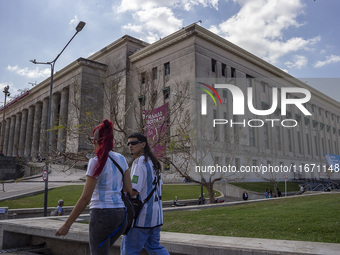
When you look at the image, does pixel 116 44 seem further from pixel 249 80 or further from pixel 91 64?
pixel 249 80

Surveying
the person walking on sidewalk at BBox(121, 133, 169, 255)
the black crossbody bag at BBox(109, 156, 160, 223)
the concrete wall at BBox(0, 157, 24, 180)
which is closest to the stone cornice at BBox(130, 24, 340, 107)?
the concrete wall at BBox(0, 157, 24, 180)

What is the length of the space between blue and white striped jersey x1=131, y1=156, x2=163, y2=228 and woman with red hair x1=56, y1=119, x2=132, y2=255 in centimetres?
35

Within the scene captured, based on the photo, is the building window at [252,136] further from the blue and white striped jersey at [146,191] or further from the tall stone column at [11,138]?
the tall stone column at [11,138]

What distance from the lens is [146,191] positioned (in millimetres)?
3799

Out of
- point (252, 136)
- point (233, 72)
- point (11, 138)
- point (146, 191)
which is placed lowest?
point (146, 191)

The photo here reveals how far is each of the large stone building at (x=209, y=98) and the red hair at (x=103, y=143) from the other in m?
26.3

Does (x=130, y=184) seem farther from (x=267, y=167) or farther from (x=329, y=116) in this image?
(x=329, y=116)

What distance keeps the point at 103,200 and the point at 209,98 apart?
119 ft

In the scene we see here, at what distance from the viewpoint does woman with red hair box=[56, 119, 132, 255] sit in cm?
313

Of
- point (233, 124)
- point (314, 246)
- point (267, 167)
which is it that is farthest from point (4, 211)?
point (267, 167)

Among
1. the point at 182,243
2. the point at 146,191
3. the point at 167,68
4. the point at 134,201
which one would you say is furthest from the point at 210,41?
the point at 134,201

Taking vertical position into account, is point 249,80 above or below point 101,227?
above

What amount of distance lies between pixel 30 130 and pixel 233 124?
4596cm

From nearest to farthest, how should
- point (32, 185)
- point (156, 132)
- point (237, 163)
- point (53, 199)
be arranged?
1. point (156, 132)
2. point (53, 199)
3. point (32, 185)
4. point (237, 163)
